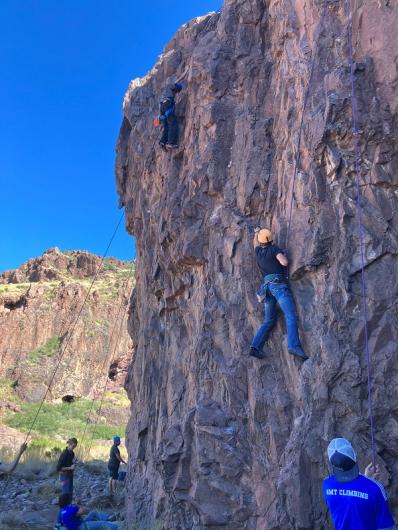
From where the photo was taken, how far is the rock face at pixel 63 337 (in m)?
33.0

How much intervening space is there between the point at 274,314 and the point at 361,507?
10.5ft

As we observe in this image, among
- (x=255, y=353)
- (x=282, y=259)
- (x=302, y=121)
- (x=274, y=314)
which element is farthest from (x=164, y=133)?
(x=255, y=353)

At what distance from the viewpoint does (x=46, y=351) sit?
Result: 35000 mm

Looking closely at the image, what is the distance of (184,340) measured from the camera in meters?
9.96

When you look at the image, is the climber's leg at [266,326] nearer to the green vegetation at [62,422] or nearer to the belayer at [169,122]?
the belayer at [169,122]

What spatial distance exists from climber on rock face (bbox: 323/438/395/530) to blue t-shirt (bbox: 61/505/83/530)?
223 inches

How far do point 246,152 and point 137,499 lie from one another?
738 cm

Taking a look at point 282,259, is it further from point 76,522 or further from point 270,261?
point 76,522

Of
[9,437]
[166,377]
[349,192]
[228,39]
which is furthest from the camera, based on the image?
[9,437]

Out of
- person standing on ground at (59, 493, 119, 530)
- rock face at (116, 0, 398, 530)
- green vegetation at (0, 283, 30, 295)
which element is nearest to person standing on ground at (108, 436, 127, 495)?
rock face at (116, 0, 398, 530)

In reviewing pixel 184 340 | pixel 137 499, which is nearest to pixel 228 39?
pixel 184 340

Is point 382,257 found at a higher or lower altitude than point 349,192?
lower

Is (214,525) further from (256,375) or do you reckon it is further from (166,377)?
(166,377)

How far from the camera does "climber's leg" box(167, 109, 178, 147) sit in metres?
10.8
